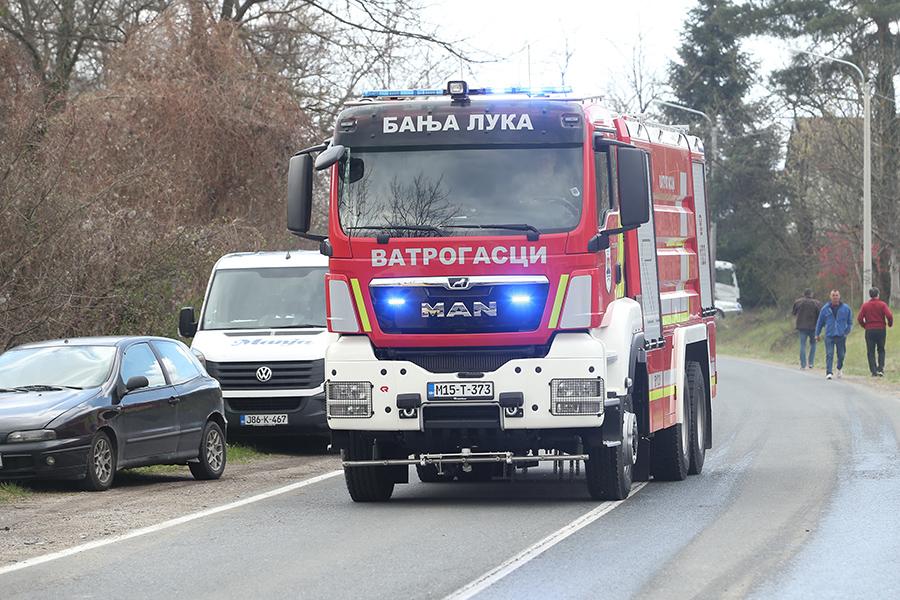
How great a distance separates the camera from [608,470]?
1355 cm

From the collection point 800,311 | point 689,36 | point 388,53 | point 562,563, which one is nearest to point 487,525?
point 562,563

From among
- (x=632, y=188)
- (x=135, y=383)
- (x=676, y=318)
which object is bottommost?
(x=135, y=383)

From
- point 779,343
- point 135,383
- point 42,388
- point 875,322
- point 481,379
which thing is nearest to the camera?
point 481,379

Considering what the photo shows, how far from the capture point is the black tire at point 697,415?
16.5 m

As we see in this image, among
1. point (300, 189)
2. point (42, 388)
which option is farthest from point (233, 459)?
point (300, 189)

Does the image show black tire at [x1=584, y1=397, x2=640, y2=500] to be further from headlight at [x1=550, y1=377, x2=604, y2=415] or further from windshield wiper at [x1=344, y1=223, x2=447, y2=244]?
windshield wiper at [x1=344, y1=223, x2=447, y2=244]

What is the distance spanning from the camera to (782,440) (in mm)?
20125

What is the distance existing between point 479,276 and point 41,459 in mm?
4365

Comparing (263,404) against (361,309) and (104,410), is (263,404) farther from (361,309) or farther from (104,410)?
(361,309)

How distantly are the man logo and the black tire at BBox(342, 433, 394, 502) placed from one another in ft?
4.93

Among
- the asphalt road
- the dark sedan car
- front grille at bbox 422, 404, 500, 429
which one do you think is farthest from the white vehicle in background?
front grille at bbox 422, 404, 500, 429

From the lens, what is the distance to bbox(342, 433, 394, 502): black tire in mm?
13625

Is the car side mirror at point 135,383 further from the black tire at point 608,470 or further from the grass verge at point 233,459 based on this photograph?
the black tire at point 608,470

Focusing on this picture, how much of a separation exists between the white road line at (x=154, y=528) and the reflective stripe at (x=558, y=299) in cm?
306
